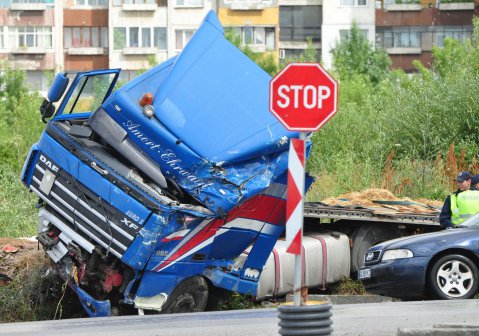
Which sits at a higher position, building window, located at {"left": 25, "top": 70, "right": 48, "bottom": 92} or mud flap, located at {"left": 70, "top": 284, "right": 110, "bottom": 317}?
building window, located at {"left": 25, "top": 70, "right": 48, "bottom": 92}

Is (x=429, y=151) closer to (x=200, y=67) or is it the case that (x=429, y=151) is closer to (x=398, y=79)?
(x=200, y=67)

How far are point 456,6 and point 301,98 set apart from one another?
222 ft

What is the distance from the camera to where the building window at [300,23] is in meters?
78.0

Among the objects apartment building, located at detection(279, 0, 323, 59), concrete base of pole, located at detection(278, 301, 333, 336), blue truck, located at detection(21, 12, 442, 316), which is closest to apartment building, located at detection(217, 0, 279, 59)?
apartment building, located at detection(279, 0, 323, 59)

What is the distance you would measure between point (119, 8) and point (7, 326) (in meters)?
60.3

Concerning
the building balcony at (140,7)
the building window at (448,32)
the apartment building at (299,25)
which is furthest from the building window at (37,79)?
the building window at (448,32)

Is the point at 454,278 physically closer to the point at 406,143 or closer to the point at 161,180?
the point at 161,180

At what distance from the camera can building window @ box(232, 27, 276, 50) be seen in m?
74.5

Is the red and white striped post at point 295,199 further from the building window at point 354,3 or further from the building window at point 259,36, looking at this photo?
the building window at point 354,3

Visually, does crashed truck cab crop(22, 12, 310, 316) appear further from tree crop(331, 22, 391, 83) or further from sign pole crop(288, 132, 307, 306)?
tree crop(331, 22, 391, 83)

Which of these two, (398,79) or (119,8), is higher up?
(119,8)

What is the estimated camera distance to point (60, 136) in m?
15.4

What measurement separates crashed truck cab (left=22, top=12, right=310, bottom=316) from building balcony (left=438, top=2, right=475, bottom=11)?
206ft

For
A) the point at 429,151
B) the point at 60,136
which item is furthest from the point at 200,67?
the point at 429,151
